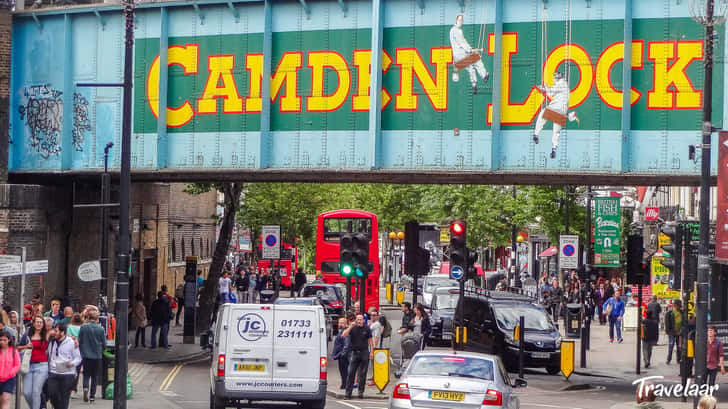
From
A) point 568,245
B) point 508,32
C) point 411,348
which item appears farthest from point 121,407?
point 568,245

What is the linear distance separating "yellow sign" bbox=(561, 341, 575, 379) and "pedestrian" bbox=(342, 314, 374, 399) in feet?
18.3

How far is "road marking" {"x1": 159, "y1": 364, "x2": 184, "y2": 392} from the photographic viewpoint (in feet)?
86.9

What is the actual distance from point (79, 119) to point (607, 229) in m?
16.8

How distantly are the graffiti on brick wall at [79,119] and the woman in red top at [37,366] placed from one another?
1296 cm

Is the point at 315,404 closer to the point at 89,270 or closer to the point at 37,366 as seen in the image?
the point at 37,366

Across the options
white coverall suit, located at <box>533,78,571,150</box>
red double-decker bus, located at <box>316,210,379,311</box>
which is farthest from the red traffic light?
red double-decker bus, located at <box>316,210,379,311</box>

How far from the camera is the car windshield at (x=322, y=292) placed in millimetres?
41906

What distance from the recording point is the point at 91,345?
22.2 m

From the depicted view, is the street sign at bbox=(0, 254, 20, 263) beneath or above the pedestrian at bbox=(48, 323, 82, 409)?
above

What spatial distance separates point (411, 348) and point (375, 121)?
5.55 meters

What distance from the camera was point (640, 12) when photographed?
2677 cm

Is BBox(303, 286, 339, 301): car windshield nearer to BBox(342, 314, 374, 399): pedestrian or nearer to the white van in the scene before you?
BBox(342, 314, 374, 399): pedestrian

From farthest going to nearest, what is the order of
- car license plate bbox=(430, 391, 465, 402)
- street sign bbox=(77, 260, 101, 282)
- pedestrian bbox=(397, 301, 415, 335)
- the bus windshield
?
the bus windshield
pedestrian bbox=(397, 301, 415, 335)
street sign bbox=(77, 260, 101, 282)
car license plate bbox=(430, 391, 465, 402)

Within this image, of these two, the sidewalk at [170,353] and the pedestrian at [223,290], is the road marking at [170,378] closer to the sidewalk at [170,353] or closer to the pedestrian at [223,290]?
the sidewalk at [170,353]
